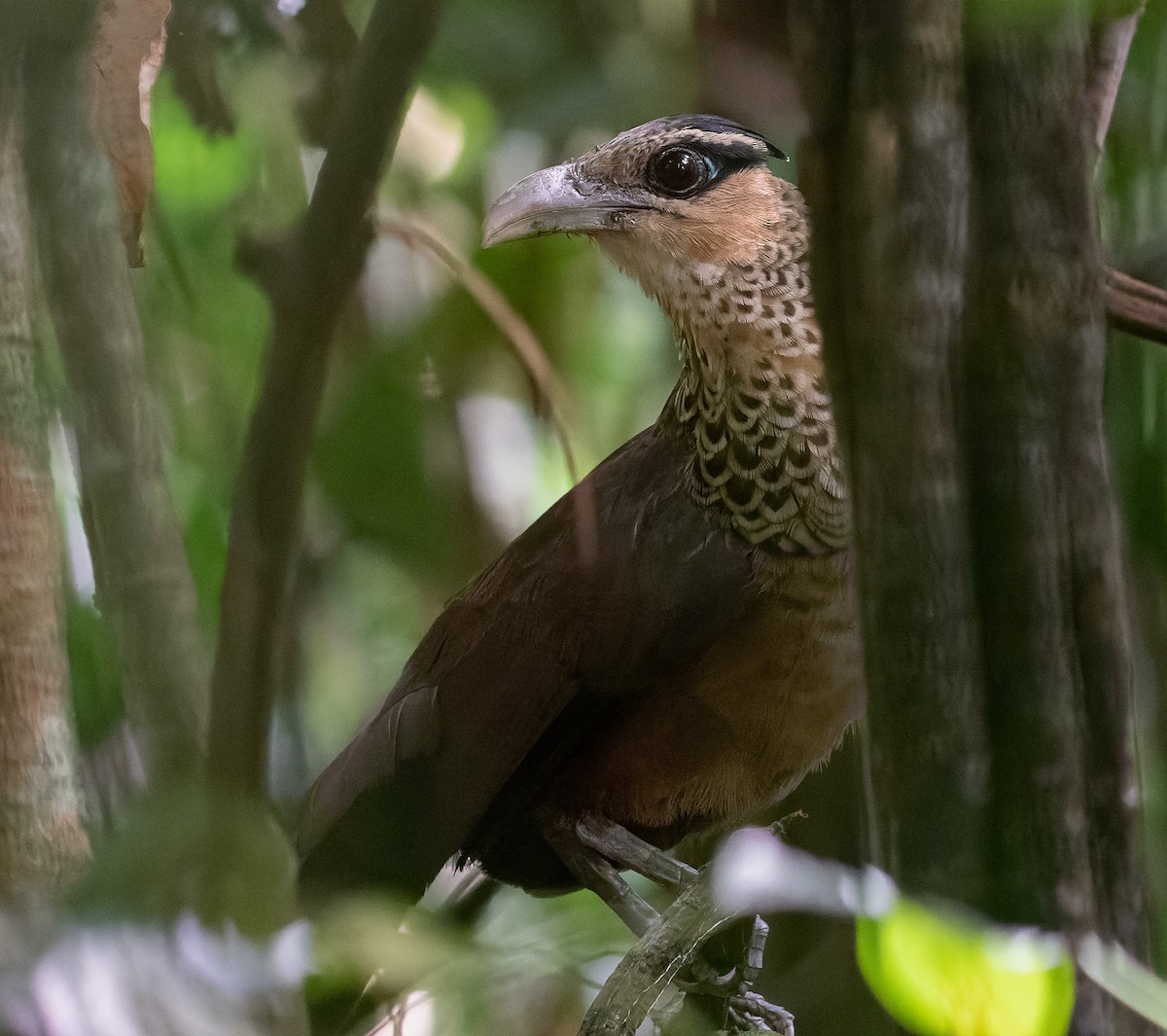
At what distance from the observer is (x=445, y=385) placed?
0.59m

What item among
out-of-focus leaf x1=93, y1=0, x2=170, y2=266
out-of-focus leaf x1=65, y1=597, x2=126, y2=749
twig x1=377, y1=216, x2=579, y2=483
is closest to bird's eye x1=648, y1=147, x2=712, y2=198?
twig x1=377, y1=216, x2=579, y2=483

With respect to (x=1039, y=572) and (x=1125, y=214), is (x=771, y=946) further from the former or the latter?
(x=1125, y=214)

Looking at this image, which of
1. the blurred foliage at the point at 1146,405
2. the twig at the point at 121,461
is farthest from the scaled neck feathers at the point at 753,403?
the twig at the point at 121,461

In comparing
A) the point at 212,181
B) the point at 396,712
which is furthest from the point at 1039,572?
the point at 212,181

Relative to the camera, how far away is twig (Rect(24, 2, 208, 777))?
0.56 m

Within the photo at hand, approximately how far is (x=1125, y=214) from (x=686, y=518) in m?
0.26

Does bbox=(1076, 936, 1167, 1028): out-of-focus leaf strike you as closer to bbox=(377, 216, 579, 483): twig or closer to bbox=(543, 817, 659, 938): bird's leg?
bbox=(543, 817, 659, 938): bird's leg

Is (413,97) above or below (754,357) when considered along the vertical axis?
above

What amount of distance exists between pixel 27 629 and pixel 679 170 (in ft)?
1.35

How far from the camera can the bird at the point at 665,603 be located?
0.59 meters

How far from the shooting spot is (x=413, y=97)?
54 centimetres

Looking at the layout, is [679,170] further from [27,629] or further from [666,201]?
[27,629]

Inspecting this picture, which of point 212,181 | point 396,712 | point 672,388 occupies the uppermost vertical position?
point 212,181

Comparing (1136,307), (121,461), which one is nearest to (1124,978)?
(1136,307)
